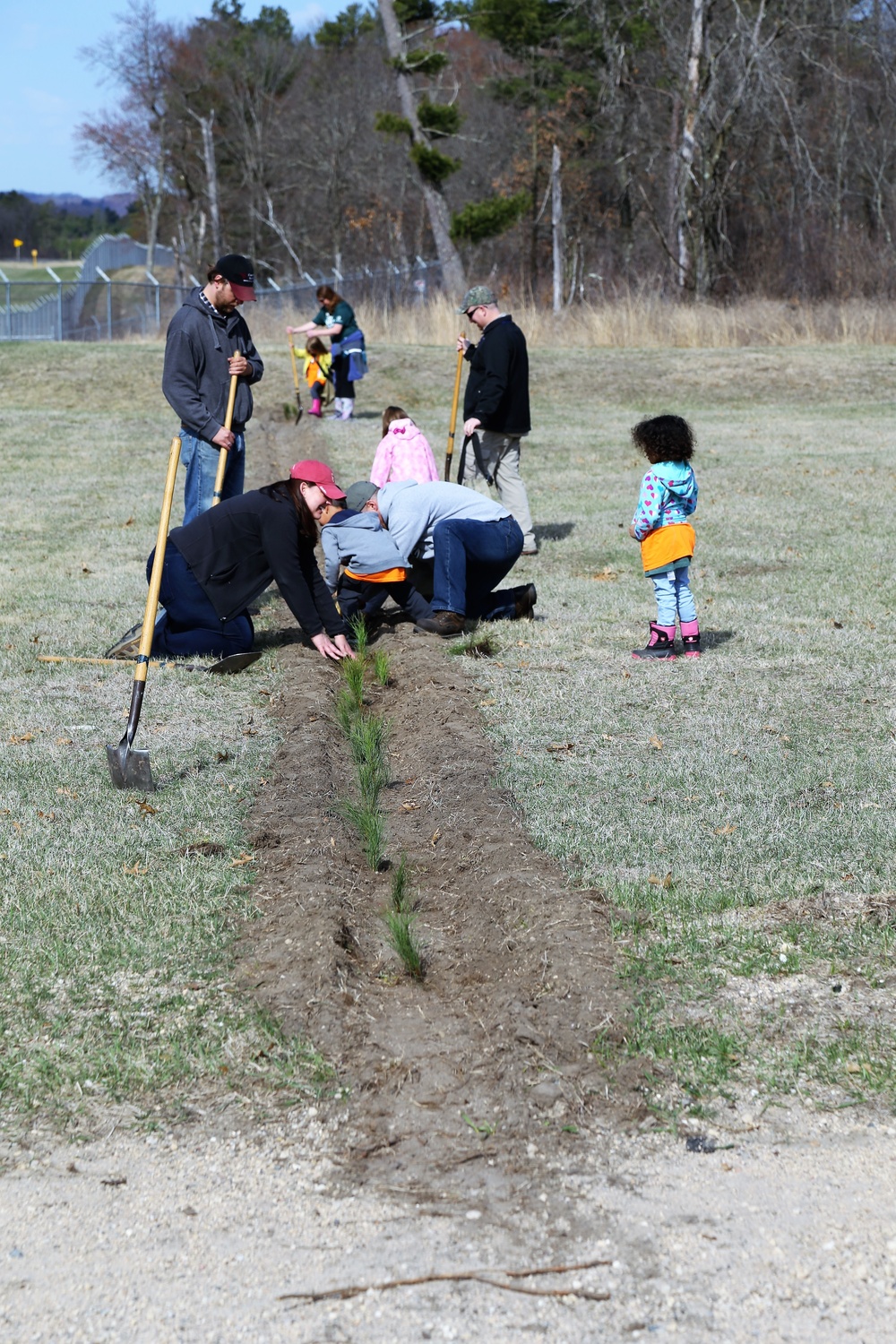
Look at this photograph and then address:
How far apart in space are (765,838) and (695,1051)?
4.95ft

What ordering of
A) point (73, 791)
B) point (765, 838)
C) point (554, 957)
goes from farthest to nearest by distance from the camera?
point (73, 791)
point (765, 838)
point (554, 957)

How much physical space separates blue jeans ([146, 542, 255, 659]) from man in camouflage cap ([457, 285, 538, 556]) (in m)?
2.88

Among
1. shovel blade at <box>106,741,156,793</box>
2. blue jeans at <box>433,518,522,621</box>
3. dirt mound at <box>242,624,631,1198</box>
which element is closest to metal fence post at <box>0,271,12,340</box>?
blue jeans at <box>433,518,522,621</box>

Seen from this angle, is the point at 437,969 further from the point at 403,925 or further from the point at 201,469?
the point at 201,469

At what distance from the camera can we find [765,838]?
5.08 m

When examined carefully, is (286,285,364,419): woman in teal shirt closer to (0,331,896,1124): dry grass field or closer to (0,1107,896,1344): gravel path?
(0,331,896,1124): dry grass field

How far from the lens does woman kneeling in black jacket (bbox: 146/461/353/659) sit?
709 cm

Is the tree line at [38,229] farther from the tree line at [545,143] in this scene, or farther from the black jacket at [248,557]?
the black jacket at [248,557]

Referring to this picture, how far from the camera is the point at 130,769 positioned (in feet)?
18.2

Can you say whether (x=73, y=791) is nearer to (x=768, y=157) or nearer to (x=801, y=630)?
(x=801, y=630)

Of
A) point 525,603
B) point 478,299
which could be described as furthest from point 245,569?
point 478,299

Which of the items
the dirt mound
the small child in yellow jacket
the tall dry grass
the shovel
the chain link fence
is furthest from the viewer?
the chain link fence

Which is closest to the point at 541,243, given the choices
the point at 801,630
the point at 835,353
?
the point at 835,353

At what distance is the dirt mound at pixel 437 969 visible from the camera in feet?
11.3
